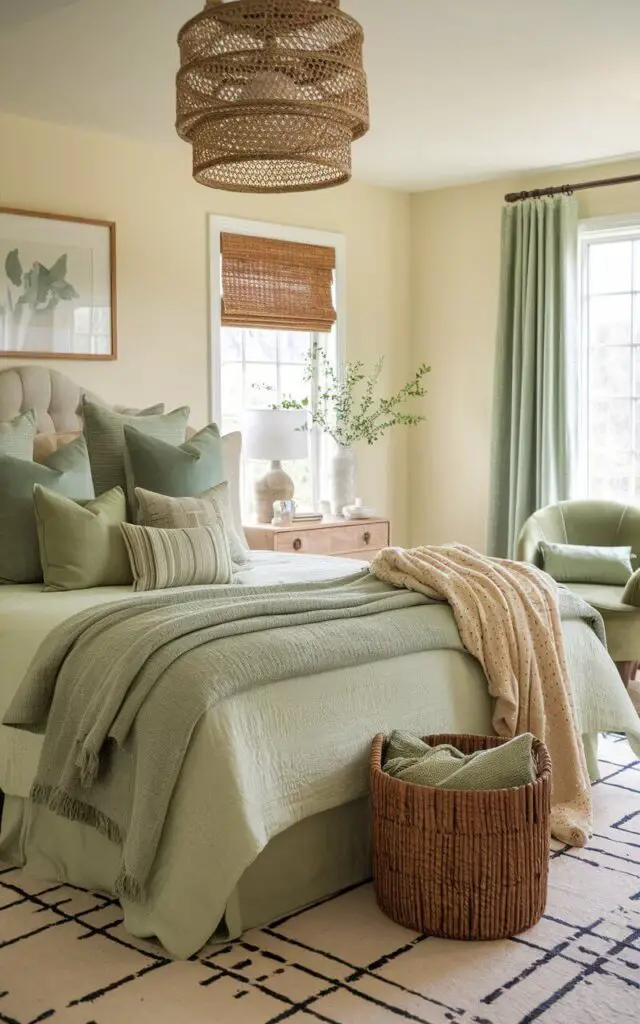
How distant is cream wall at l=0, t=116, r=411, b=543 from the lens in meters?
5.06

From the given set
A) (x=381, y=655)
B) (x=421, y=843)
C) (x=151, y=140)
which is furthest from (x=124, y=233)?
(x=421, y=843)

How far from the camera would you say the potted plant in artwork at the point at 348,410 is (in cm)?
617

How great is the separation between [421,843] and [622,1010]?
0.57 meters

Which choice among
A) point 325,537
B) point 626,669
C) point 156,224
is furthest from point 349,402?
point 626,669

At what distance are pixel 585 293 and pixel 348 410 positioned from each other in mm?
1432

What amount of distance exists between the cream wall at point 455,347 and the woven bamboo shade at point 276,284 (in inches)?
28.1

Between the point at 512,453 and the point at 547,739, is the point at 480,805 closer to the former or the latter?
the point at 547,739

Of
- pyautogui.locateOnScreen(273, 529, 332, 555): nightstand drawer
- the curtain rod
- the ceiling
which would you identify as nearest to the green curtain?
the curtain rod

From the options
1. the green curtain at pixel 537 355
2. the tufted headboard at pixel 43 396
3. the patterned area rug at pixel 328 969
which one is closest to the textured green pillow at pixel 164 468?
the tufted headboard at pixel 43 396

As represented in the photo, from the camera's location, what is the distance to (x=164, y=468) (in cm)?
407

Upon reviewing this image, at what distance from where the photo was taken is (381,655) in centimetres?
305

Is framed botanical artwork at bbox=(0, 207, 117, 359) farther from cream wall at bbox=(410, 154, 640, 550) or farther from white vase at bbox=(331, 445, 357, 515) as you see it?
cream wall at bbox=(410, 154, 640, 550)

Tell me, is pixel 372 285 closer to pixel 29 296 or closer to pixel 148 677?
pixel 29 296

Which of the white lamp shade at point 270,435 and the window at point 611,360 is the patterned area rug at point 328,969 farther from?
the window at point 611,360
